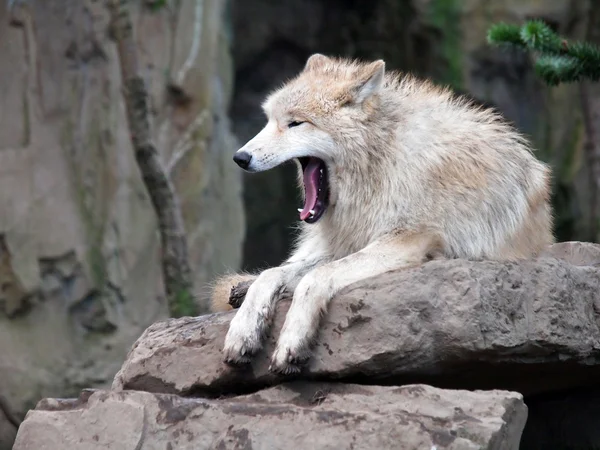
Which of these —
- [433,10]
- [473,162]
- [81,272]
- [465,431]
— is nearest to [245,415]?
[465,431]

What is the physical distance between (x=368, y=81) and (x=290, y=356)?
1736 mm

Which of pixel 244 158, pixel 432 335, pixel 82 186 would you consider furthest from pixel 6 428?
pixel 432 335

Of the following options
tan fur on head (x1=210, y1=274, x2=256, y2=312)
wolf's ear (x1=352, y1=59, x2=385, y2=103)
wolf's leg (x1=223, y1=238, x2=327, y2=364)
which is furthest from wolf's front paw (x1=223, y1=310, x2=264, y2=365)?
wolf's ear (x1=352, y1=59, x2=385, y2=103)

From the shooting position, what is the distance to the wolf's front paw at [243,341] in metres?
5.14

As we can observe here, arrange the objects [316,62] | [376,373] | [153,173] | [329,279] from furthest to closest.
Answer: [153,173]
[316,62]
[329,279]
[376,373]

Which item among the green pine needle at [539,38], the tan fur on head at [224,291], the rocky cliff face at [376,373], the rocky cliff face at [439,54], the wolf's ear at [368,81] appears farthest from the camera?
the rocky cliff face at [439,54]

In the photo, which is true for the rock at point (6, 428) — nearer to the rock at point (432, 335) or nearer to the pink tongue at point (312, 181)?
the rock at point (432, 335)

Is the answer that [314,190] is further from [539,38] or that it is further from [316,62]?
[539,38]

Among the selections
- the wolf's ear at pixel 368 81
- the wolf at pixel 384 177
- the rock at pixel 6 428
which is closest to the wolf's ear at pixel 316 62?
the wolf at pixel 384 177

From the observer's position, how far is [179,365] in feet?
17.7

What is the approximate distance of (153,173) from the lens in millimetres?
8648

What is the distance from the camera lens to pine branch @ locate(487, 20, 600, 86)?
6578mm

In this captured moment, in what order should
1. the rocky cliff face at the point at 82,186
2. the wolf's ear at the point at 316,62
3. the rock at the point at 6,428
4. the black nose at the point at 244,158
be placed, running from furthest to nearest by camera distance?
1. the rocky cliff face at the point at 82,186
2. the rock at the point at 6,428
3. the wolf's ear at the point at 316,62
4. the black nose at the point at 244,158

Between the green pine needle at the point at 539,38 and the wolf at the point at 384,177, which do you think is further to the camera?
the green pine needle at the point at 539,38
